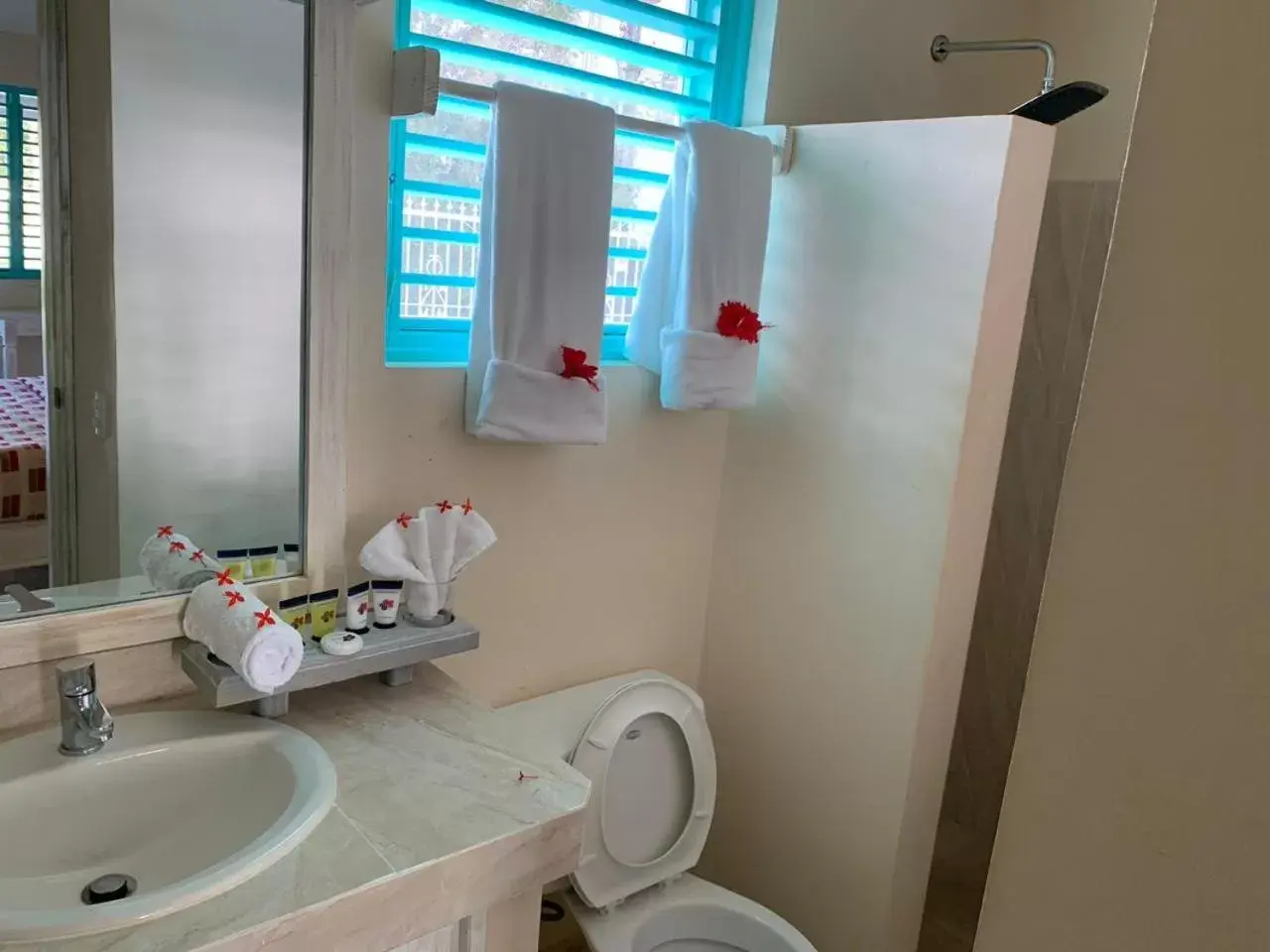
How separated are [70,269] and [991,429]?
142cm

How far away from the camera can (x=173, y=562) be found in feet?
4.43

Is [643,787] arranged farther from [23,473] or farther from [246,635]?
[23,473]

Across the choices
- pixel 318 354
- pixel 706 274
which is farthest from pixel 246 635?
pixel 706 274

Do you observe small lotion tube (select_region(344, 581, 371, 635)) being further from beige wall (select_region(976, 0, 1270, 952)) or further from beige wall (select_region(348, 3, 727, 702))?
beige wall (select_region(976, 0, 1270, 952))

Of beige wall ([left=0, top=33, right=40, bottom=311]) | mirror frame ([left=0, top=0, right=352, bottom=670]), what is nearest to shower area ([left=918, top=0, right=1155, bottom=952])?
mirror frame ([left=0, top=0, right=352, bottom=670])

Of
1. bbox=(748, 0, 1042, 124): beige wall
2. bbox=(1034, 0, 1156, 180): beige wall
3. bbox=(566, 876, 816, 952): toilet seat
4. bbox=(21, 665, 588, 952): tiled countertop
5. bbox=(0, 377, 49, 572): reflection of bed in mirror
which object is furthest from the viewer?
bbox=(1034, 0, 1156, 180): beige wall

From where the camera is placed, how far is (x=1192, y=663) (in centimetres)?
53

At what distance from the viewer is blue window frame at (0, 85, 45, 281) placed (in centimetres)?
112

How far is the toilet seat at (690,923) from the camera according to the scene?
5.65ft

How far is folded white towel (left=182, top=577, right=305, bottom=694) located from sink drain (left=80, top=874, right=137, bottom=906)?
0.25m

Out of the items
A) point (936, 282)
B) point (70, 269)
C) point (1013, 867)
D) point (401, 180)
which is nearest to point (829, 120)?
point (936, 282)

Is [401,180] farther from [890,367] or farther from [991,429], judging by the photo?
[991,429]

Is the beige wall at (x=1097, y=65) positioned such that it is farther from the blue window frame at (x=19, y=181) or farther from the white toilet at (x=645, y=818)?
the blue window frame at (x=19, y=181)

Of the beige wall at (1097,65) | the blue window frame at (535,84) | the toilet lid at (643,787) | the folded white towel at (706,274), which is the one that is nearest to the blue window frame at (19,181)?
the blue window frame at (535,84)
